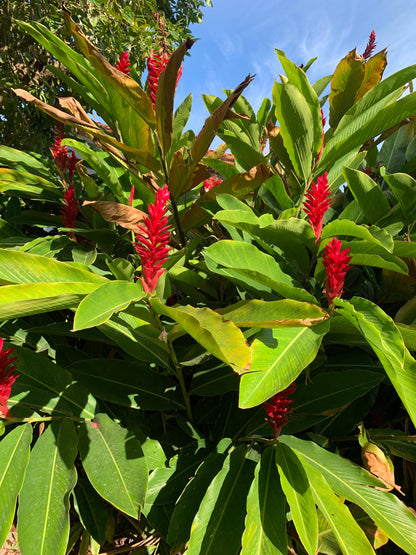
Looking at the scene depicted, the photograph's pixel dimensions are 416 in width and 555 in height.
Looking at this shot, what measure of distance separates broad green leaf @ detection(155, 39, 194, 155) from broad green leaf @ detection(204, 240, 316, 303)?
35 cm

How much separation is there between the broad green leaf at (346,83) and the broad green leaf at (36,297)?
1.04 m

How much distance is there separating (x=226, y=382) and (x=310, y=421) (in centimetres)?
25

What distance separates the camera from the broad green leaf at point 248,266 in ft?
2.46

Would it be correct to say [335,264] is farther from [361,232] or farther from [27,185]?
[27,185]

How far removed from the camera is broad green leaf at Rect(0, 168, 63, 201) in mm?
1214

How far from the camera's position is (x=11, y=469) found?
A: 0.77 meters

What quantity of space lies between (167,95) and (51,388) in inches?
30.1

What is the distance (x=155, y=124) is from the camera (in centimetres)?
95

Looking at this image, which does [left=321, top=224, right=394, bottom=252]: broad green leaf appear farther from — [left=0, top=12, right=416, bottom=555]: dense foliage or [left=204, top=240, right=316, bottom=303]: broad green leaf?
[left=204, top=240, right=316, bottom=303]: broad green leaf

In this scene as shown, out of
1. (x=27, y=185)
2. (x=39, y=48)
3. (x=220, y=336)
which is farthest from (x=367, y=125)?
(x=39, y=48)

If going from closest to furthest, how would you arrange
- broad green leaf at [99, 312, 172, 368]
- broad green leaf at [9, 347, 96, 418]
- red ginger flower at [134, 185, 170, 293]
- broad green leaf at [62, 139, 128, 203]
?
red ginger flower at [134, 185, 170, 293] < broad green leaf at [99, 312, 172, 368] < broad green leaf at [9, 347, 96, 418] < broad green leaf at [62, 139, 128, 203]

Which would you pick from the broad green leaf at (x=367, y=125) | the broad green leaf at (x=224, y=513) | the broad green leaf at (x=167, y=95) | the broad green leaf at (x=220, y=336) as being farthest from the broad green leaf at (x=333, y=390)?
the broad green leaf at (x=167, y=95)

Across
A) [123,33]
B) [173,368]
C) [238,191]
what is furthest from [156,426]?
[123,33]

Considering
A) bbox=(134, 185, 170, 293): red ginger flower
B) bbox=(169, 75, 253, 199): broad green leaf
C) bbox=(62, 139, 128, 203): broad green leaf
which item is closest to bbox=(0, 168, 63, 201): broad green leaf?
bbox=(62, 139, 128, 203): broad green leaf
